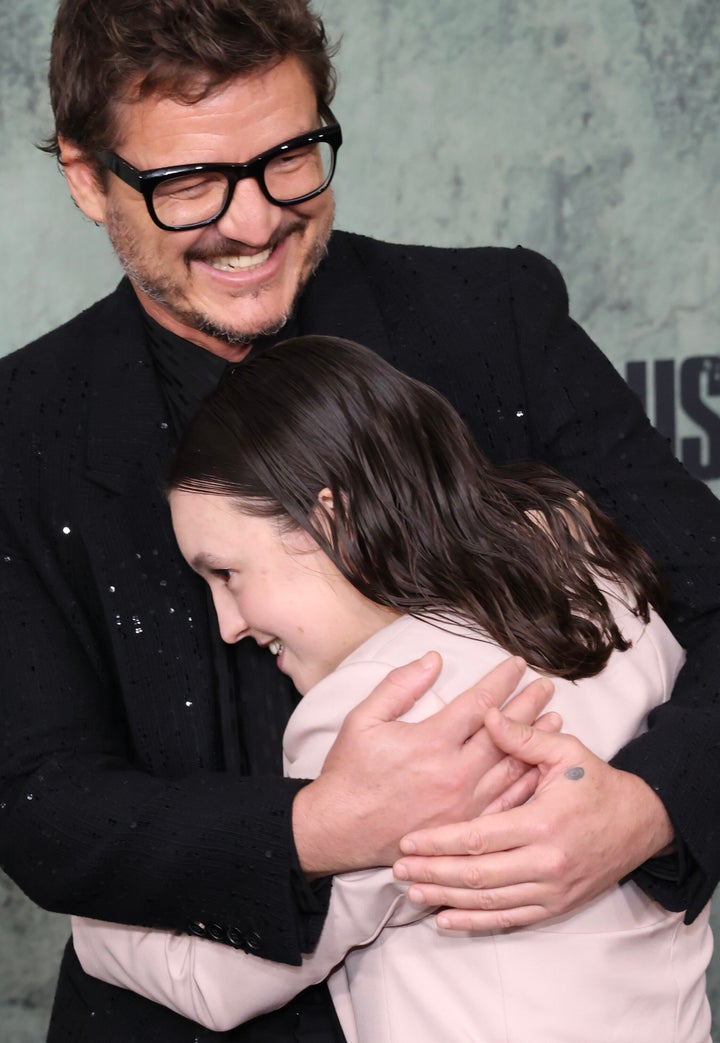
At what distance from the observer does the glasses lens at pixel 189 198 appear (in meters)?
1.76

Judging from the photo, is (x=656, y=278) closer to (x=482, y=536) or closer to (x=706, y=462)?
(x=706, y=462)

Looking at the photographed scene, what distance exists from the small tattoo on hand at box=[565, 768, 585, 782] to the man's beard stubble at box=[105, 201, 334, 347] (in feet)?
2.43

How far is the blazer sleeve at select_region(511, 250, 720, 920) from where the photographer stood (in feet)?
4.91

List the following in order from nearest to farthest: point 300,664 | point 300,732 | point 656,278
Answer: point 300,732 < point 300,664 < point 656,278

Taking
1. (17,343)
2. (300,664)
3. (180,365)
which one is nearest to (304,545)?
(300,664)

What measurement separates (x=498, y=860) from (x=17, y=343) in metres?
2.06

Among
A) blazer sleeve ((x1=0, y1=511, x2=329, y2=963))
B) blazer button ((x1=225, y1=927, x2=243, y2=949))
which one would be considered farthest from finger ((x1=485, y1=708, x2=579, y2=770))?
blazer button ((x1=225, y1=927, x2=243, y2=949))

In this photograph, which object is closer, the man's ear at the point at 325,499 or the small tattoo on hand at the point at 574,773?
the small tattoo on hand at the point at 574,773

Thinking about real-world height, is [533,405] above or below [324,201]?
below

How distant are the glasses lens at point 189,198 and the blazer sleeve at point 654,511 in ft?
1.38

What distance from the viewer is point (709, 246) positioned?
3.36 meters

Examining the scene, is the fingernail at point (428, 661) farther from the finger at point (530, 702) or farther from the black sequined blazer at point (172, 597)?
the black sequined blazer at point (172, 597)

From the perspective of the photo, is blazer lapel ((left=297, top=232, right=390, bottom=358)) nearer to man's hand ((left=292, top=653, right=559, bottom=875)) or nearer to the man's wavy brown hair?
the man's wavy brown hair

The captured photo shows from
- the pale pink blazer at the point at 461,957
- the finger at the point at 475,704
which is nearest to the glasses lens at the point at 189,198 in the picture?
the pale pink blazer at the point at 461,957
